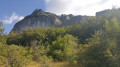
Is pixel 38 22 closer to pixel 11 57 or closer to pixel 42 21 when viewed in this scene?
pixel 42 21

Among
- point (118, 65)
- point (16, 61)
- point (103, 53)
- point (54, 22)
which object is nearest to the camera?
point (118, 65)

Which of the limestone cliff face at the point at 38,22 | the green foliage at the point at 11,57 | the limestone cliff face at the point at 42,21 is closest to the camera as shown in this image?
the green foliage at the point at 11,57

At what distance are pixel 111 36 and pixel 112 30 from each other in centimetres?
47

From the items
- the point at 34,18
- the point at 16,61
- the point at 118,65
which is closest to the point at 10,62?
the point at 16,61

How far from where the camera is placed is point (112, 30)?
8.05 metres

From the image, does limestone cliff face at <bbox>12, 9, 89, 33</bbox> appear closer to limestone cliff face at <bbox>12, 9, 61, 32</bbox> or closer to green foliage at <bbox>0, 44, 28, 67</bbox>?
limestone cliff face at <bbox>12, 9, 61, 32</bbox>

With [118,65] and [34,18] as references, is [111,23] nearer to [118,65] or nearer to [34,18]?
[118,65]

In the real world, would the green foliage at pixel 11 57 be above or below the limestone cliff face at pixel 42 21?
below

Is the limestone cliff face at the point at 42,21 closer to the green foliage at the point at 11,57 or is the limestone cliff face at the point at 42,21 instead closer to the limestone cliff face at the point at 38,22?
the limestone cliff face at the point at 38,22

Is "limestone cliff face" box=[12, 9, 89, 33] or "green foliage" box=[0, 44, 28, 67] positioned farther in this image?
"limestone cliff face" box=[12, 9, 89, 33]

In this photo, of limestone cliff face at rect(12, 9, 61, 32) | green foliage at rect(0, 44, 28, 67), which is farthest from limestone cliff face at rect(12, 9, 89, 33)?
green foliage at rect(0, 44, 28, 67)

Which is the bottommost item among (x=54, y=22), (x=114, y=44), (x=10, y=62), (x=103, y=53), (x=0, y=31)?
(x=10, y=62)

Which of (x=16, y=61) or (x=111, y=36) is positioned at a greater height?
(x=111, y=36)

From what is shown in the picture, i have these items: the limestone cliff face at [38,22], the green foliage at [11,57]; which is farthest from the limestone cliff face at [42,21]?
the green foliage at [11,57]
